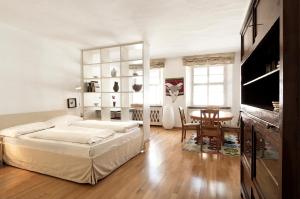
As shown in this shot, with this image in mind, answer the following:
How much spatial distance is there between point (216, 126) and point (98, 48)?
3555mm

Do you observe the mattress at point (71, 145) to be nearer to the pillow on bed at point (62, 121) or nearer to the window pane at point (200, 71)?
the pillow on bed at point (62, 121)

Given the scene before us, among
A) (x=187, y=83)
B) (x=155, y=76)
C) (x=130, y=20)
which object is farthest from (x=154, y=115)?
(x=130, y=20)

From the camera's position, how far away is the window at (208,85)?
5.82 m

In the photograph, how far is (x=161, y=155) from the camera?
11.4 ft

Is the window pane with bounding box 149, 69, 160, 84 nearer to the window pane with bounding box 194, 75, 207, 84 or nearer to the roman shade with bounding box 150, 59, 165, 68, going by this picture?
the roman shade with bounding box 150, 59, 165, 68

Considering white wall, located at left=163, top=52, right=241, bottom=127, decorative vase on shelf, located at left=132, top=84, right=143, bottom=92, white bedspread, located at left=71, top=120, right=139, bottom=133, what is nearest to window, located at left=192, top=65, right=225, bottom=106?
white wall, located at left=163, top=52, right=241, bottom=127

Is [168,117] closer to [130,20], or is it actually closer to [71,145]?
[130,20]

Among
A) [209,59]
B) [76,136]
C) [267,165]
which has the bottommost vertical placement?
[76,136]

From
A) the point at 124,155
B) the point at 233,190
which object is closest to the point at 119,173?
the point at 124,155

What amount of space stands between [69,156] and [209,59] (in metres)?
4.83

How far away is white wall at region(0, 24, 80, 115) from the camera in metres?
3.22

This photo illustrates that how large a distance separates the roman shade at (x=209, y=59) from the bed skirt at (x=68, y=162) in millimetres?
3744

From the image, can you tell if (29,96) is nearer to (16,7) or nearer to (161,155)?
(16,7)

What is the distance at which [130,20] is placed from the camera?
3.07m
